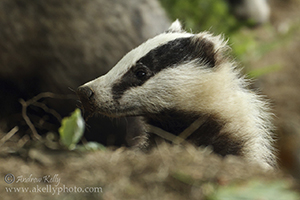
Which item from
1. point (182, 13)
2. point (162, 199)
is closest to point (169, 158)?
point (162, 199)

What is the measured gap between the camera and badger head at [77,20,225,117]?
92.4 inches

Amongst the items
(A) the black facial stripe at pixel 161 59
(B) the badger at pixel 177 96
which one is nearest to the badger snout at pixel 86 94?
(B) the badger at pixel 177 96

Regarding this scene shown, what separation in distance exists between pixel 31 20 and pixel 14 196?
302 cm

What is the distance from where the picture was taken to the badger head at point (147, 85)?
235cm

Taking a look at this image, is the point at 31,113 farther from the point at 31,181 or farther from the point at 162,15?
the point at 31,181

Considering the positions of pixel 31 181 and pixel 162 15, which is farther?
pixel 162 15

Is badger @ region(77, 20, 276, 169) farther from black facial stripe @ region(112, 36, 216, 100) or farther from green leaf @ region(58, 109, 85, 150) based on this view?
green leaf @ region(58, 109, 85, 150)

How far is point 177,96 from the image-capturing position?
2.35 metres

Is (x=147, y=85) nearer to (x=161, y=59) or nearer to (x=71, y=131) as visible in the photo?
(x=161, y=59)

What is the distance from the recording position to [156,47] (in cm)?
237

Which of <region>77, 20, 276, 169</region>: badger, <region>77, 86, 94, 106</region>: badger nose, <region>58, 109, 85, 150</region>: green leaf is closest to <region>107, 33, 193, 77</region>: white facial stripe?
<region>77, 20, 276, 169</region>: badger

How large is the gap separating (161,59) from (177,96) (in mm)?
256

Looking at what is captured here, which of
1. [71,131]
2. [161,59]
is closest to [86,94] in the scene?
[71,131]

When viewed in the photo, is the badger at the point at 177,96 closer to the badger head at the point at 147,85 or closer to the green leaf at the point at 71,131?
the badger head at the point at 147,85
